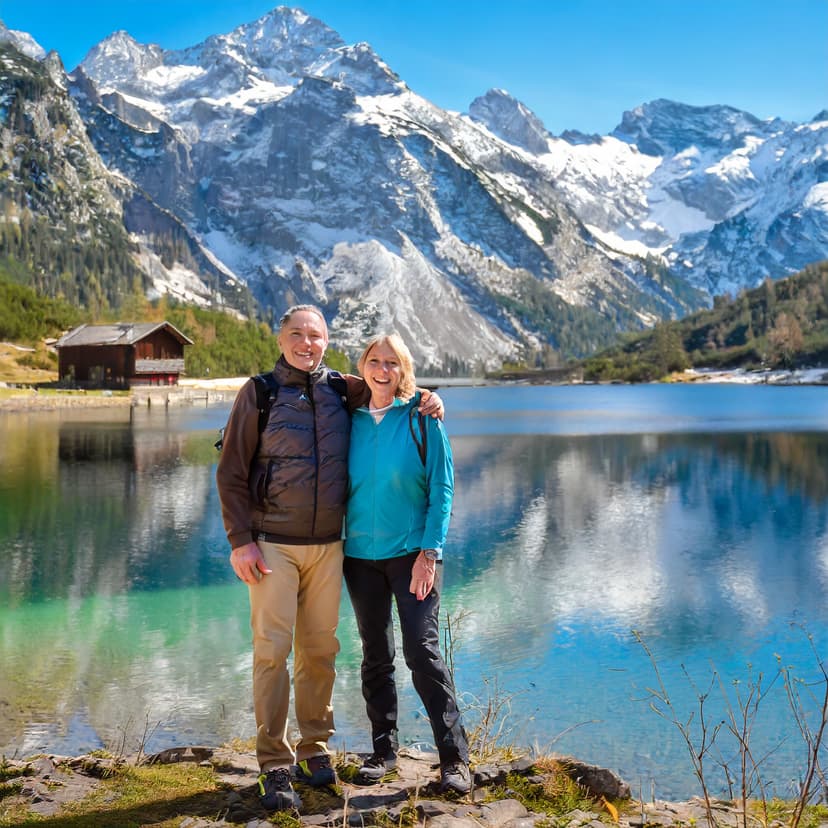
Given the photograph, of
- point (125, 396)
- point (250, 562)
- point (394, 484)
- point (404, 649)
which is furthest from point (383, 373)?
point (125, 396)

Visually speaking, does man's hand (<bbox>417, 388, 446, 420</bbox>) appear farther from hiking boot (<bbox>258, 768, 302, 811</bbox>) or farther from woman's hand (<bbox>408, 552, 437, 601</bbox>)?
hiking boot (<bbox>258, 768, 302, 811</bbox>)

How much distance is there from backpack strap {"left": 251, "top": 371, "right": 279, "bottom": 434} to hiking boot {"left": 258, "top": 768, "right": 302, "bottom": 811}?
242cm

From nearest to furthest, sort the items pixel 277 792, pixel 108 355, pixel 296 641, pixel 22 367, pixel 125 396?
pixel 277 792, pixel 296 641, pixel 125 396, pixel 108 355, pixel 22 367

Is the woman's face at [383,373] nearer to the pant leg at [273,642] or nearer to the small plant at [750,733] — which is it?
the pant leg at [273,642]

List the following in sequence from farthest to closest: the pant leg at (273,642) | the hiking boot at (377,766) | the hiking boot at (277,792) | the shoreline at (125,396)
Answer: the shoreline at (125,396)
the hiking boot at (377,766)
the pant leg at (273,642)
the hiking boot at (277,792)

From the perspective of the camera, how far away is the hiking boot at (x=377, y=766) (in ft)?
21.1

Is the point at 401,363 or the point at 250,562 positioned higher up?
the point at 401,363

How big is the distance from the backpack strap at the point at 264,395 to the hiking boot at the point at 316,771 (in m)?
2.50

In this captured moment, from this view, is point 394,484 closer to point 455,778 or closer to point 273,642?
point 273,642

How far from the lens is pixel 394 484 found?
6.39 meters

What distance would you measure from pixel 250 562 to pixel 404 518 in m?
1.17

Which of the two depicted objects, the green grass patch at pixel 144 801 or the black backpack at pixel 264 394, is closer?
the green grass patch at pixel 144 801

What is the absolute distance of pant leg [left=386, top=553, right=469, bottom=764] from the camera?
6.32 m

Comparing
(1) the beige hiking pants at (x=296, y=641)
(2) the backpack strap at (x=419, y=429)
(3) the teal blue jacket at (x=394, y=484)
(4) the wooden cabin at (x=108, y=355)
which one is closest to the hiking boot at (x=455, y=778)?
(1) the beige hiking pants at (x=296, y=641)
